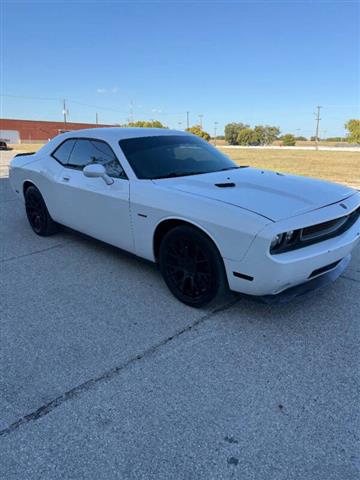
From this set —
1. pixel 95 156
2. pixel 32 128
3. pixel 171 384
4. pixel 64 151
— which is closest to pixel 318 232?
pixel 171 384

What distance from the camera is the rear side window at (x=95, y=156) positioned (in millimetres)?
3783

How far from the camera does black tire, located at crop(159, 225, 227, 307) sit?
2.90m

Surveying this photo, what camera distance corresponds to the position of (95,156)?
4.12 metres

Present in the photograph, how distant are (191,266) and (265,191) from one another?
0.87 meters

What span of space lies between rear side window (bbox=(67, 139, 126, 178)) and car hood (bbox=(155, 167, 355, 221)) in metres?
0.63

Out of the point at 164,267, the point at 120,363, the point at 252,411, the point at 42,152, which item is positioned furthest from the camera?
the point at 42,152

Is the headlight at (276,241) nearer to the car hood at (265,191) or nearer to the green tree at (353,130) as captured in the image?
the car hood at (265,191)

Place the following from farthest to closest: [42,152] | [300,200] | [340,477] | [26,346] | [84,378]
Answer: [42,152], [300,200], [26,346], [84,378], [340,477]

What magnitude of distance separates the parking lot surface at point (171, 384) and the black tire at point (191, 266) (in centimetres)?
17

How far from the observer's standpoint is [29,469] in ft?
5.67

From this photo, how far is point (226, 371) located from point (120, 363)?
2.31 ft

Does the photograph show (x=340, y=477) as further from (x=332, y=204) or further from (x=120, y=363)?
(x=332, y=204)

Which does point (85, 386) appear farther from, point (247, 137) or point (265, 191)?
point (247, 137)

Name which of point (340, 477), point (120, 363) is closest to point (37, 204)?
point (120, 363)
